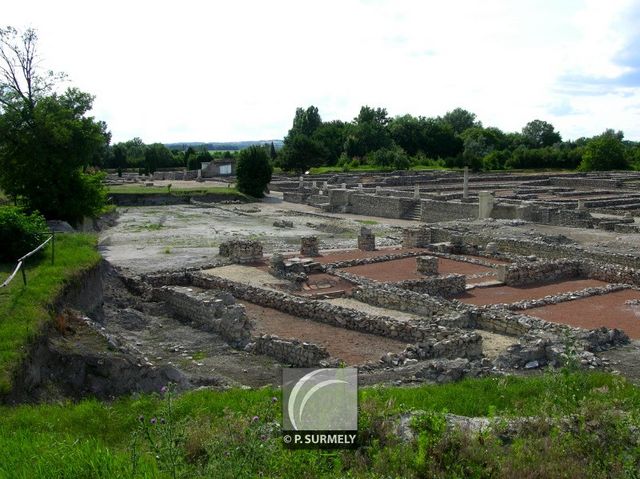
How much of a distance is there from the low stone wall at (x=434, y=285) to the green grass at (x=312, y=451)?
8943 mm

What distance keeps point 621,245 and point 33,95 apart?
81.5ft

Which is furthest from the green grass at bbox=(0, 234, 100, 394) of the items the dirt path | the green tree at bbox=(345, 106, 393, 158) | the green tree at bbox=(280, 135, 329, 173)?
the green tree at bbox=(345, 106, 393, 158)

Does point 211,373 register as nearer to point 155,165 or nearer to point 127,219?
point 127,219

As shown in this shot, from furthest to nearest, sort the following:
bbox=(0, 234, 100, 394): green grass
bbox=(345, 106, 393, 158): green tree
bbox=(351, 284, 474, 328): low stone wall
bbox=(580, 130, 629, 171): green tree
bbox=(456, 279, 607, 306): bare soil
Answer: bbox=(345, 106, 393, 158): green tree → bbox=(580, 130, 629, 171): green tree → bbox=(456, 279, 607, 306): bare soil → bbox=(351, 284, 474, 328): low stone wall → bbox=(0, 234, 100, 394): green grass

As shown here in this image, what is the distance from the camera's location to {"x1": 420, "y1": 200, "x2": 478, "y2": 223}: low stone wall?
31.5m

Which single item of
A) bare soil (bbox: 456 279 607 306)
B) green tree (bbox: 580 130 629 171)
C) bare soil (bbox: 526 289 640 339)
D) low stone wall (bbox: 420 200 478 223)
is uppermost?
green tree (bbox: 580 130 629 171)

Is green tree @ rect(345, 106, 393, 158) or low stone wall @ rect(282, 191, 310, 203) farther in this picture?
green tree @ rect(345, 106, 393, 158)

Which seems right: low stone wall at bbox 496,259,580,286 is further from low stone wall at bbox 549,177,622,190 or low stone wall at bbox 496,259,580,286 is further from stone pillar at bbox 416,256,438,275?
low stone wall at bbox 549,177,622,190

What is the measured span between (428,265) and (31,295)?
1105 cm

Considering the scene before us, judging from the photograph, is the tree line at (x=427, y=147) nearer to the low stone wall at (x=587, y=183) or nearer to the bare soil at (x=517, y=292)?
the low stone wall at (x=587, y=183)

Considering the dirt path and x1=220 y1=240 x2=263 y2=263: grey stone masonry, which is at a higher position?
x1=220 y1=240 x2=263 y2=263: grey stone masonry

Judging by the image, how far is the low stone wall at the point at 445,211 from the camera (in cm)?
3150

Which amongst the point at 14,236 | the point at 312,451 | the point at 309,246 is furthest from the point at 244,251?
the point at 312,451

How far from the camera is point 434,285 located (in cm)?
1591
